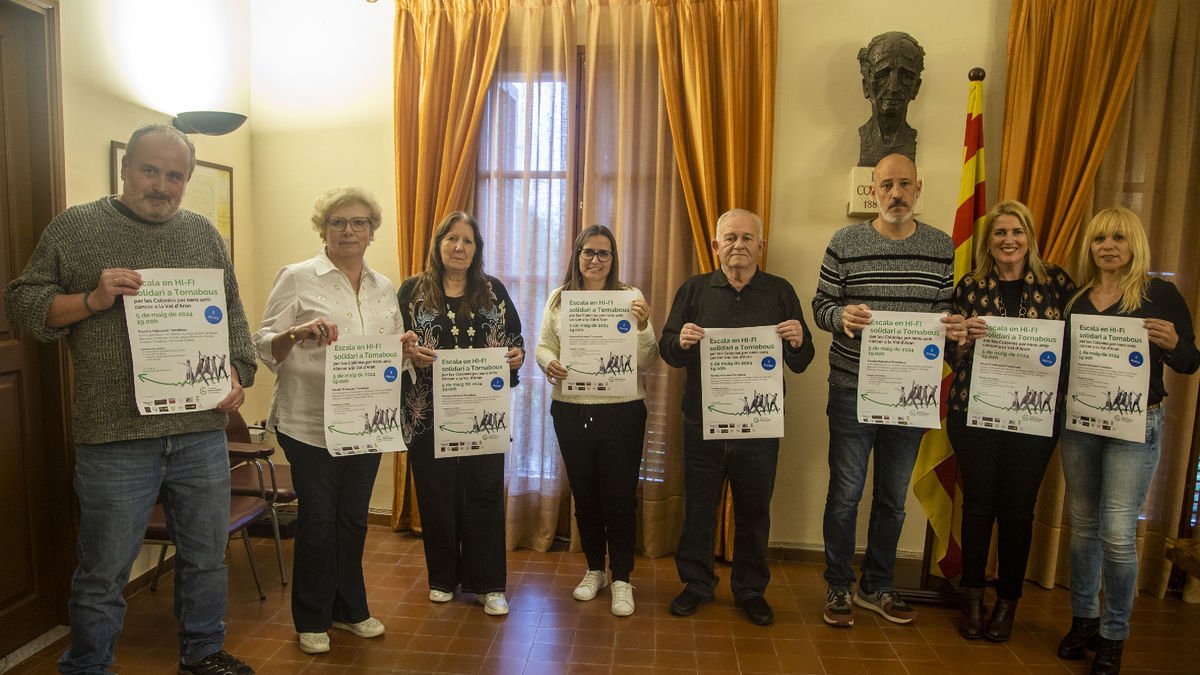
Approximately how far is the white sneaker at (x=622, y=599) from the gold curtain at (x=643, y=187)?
66 cm

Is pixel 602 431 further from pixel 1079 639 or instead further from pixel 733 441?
pixel 1079 639

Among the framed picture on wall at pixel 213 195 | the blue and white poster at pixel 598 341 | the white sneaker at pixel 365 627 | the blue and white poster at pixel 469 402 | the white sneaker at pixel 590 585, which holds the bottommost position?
the white sneaker at pixel 365 627

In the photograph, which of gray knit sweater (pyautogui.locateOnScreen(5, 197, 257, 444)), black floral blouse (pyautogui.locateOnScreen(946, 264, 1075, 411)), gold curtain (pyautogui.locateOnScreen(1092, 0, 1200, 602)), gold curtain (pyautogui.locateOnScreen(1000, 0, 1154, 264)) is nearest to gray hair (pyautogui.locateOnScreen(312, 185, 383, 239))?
gray knit sweater (pyautogui.locateOnScreen(5, 197, 257, 444))

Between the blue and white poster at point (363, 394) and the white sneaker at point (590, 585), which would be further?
the white sneaker at point (590, 585)

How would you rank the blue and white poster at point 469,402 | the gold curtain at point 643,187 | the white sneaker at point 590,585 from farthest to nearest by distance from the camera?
the gold curtain at point 643,187 < the white sneaker at point 590,585 < the blue and white poster at point 469,402

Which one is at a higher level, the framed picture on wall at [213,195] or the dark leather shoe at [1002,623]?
the framed picture on wall at [213,195]

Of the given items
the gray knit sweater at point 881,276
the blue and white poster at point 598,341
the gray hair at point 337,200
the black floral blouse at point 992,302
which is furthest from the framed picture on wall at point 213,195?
the black floral blouse at point 992,302

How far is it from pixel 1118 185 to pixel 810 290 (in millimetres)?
1485

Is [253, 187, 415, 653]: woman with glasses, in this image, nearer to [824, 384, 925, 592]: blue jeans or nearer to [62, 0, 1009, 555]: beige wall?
[62, 0, 1009, 555]: beige wall

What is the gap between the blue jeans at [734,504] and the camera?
9.88 ft

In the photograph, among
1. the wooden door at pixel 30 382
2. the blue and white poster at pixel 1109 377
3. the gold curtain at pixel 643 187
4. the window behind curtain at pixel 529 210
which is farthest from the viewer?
the window behind curtain at pixel 529 210

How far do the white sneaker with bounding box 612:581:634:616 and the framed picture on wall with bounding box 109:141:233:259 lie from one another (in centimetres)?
256

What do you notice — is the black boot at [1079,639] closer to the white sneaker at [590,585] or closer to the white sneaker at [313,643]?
the white sneaker at [590,585]

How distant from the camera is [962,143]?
362cm
